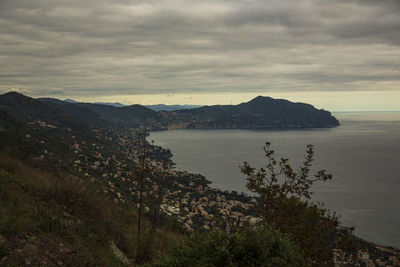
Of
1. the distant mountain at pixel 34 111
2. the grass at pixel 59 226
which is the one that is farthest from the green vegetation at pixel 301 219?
the distant mountain at pixel 34 111

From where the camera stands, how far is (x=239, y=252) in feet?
21.0

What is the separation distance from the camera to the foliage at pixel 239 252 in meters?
6.17

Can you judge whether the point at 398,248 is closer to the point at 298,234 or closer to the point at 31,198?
the point at 298,234

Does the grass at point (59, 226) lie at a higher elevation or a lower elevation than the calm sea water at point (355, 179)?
higher

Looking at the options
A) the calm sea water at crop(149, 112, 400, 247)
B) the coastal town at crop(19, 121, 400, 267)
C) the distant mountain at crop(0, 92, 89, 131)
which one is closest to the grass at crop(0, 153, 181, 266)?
the coastal town at crop(19, 121, 400, 267)

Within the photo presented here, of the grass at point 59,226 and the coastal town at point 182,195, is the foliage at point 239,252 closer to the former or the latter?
the grass at point 59,226

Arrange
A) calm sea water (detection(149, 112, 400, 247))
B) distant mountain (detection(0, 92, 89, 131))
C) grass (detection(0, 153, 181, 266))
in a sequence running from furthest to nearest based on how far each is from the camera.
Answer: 1. distant mountain (detection(0, 92, 89, 131))
2. calm sea water (detection(149, 112, 400, 247))
3. grass (detection(0, 153, 181, 266))

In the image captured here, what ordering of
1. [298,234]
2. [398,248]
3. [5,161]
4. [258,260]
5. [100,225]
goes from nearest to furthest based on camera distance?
[258,260]
[100,225]
[298,234]
[5,161]
[398,248]

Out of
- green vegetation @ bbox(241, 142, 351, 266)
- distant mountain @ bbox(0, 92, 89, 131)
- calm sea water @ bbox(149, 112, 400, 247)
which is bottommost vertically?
calm sea water @ bbox(149, 112, 400, 247)

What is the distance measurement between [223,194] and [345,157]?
7509cm

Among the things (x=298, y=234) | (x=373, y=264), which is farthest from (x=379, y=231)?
(x=298, y=234)

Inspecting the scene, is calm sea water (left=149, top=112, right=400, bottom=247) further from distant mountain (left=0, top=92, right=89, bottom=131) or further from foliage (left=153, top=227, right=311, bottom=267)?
distant mountain (left=0, top=92, right=89, bottom=131)

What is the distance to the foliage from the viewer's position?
20.2ft

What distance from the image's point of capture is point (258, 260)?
6.15 meters
